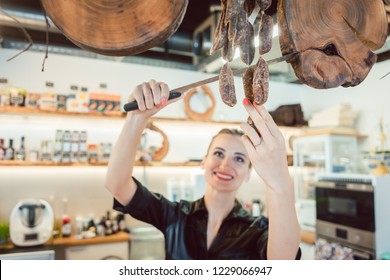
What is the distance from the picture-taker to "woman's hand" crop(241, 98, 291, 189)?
707mm

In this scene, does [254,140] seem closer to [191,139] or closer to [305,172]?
[191,139]

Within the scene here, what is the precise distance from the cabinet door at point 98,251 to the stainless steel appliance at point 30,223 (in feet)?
1.03

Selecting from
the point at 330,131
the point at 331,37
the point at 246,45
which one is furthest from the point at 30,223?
the point at 330,131

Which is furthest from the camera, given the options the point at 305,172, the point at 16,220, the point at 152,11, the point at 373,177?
the point at 305,172

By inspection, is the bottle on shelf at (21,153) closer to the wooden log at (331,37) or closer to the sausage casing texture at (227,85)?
the sausage casing texture at (227,85)

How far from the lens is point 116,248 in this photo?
2.56 metres

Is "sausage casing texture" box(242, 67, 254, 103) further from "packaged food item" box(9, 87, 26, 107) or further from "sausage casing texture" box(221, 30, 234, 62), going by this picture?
"packaged food item" box(9, 87, 26, 107)

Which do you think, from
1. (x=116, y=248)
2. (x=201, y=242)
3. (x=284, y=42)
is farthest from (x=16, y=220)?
(x=284, y=42)

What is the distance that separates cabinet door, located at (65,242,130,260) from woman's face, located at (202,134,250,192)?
1570 mm

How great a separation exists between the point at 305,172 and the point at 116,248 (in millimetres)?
2061

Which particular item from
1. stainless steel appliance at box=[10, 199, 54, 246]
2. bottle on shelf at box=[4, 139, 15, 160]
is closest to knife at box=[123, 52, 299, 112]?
bottle on shelf at box=[4, 139, 15, 160]

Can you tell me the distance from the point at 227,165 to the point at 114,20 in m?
0.63

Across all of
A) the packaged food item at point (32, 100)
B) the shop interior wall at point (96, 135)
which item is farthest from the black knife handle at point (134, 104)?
the packaged food item at point (32, 100)

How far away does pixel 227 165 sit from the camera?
43.8 inches
